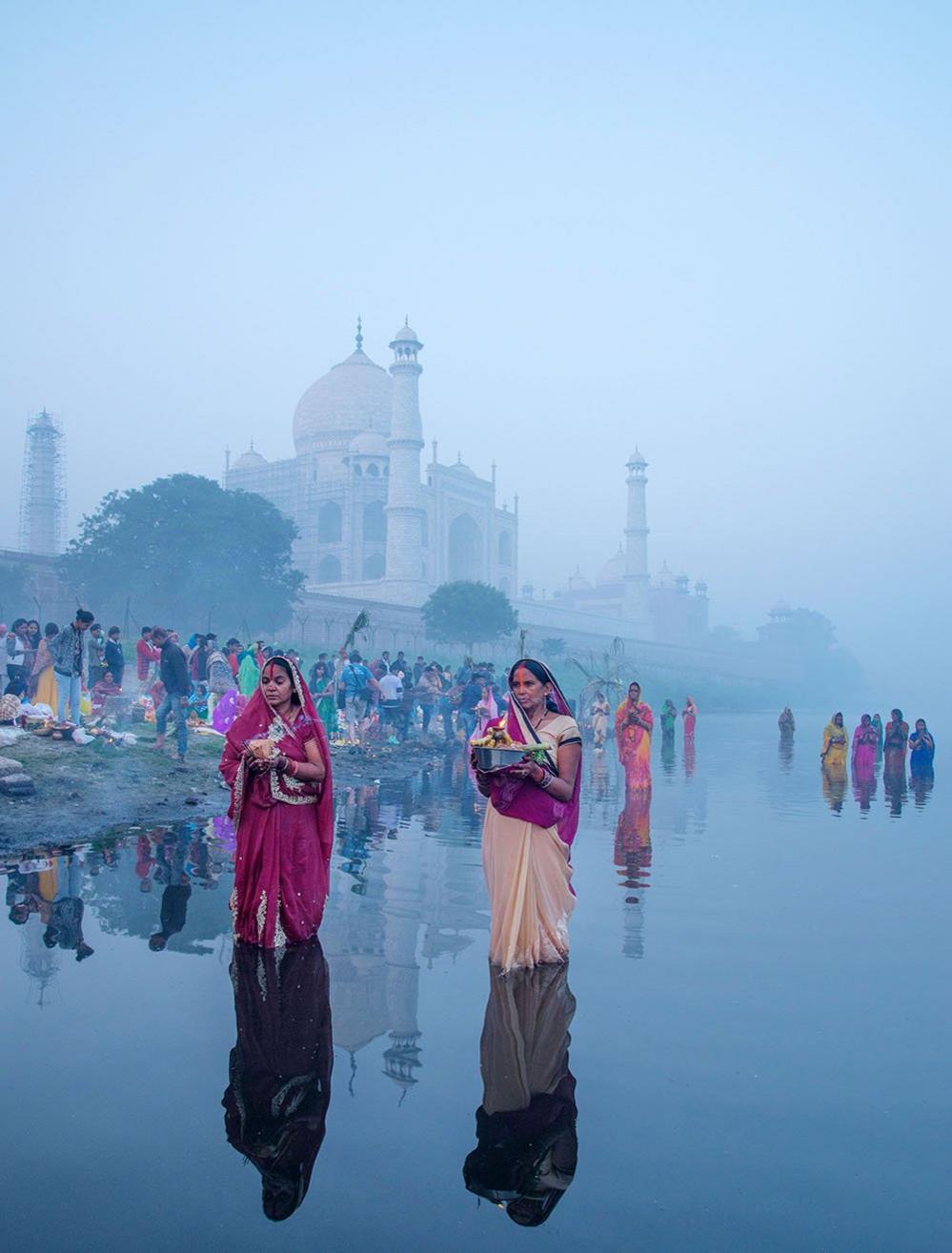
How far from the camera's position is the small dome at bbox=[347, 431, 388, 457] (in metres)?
51.1

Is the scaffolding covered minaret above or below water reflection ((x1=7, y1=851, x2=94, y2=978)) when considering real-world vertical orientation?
above

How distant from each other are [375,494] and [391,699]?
3701 centimetres

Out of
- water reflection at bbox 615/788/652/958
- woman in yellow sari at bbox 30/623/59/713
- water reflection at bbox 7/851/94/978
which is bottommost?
water reflection at bbox 615/788/652/958

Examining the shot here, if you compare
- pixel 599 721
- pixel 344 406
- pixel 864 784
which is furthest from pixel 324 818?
pixel 344 406

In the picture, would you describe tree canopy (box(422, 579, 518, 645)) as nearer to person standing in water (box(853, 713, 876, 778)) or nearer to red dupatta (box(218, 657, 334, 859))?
person standing in water (box(853, 713, 876, 778))

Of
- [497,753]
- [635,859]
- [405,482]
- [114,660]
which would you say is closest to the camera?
[497,753]

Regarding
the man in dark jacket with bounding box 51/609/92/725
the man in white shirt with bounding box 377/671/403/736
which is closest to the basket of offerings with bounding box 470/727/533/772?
the man in dark jacket with bounding box 51/609/92/725

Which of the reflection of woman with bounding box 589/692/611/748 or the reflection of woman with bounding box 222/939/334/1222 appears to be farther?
the reflection of woman with bounding box 589/692/611/748

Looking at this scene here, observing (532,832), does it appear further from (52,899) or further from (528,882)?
(52,899)

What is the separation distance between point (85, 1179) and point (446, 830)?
5420 mm

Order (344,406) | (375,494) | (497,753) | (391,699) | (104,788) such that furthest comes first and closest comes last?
1. (344,406)
2. (375,494)
3. (391,699)
4. (104,788)
5. (497,753)

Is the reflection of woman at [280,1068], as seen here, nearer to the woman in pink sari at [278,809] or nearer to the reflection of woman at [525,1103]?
the woman in pink sari at [278,809]

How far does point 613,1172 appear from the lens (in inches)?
98.4

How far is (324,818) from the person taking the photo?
14.0 feet
